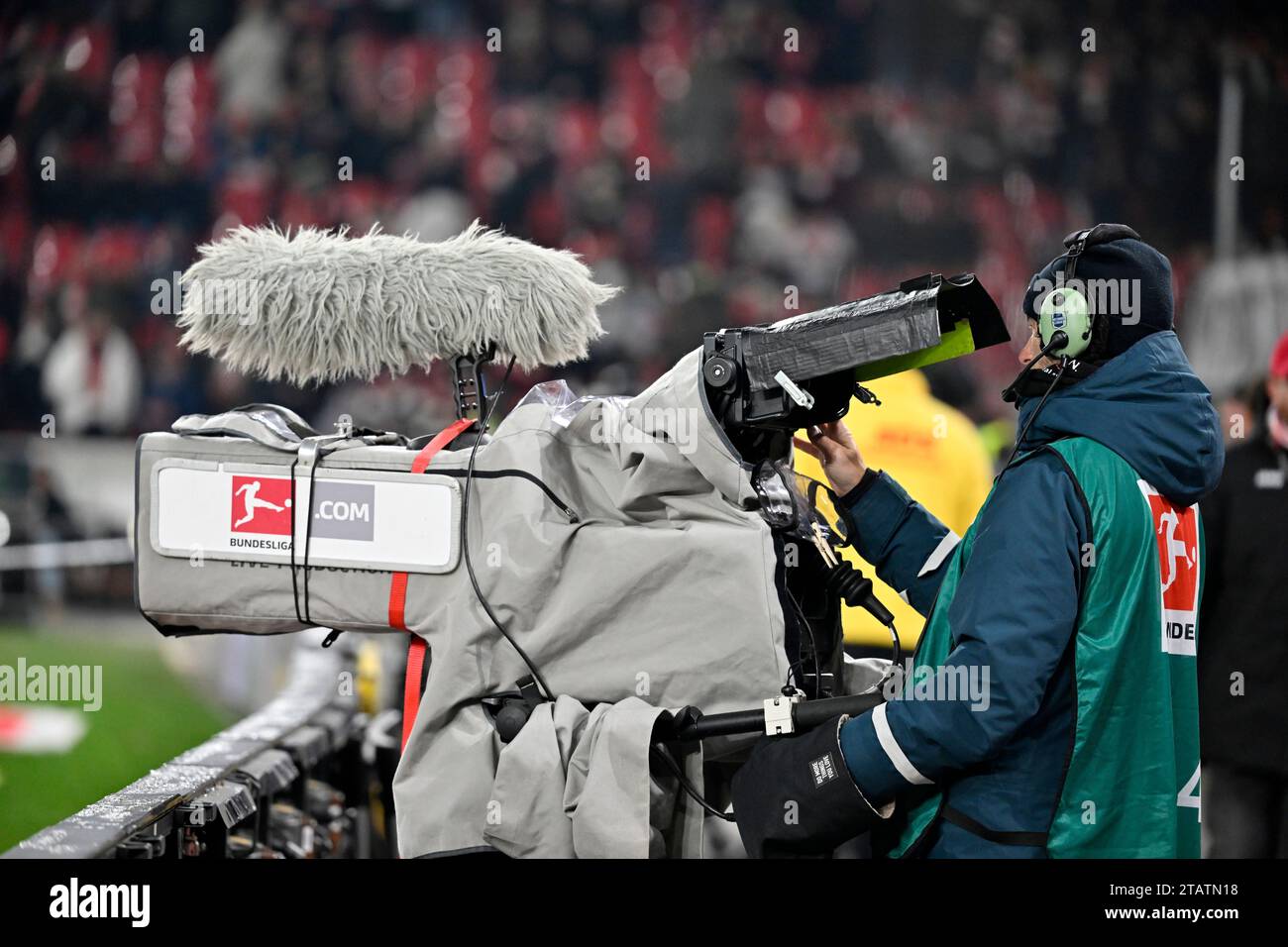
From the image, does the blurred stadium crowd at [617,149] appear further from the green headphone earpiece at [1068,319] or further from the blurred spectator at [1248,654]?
the green headphone earpiece at [1068,319]

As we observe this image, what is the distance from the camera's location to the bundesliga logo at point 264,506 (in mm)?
1529

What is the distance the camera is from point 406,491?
153cm

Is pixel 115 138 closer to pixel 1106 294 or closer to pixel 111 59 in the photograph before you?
pixel 111 59

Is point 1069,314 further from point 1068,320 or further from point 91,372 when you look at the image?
point 91,372

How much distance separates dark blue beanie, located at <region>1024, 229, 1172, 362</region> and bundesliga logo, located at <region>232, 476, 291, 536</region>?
994 mm

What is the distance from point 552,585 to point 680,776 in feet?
0.89

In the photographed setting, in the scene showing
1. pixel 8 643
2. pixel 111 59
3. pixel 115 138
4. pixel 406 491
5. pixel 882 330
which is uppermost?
pixel 111 59

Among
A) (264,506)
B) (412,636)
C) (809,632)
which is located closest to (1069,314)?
(809,632)

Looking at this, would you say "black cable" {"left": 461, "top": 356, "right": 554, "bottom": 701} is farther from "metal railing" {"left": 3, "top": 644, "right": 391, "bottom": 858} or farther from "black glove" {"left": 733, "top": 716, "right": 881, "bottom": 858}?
"metal railing" {"left": 3, "top": 644, "right": 391, "bottom": 858}

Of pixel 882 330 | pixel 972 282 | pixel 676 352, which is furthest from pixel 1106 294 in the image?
pixel 676 352

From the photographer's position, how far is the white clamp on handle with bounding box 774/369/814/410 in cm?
145

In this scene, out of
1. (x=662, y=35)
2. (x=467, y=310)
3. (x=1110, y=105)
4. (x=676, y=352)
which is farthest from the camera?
(x=662, y=35)

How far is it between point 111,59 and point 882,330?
8.02 meters

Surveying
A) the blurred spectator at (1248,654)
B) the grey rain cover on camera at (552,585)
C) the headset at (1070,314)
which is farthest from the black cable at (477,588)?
the blurred spectator at (1248,654)
